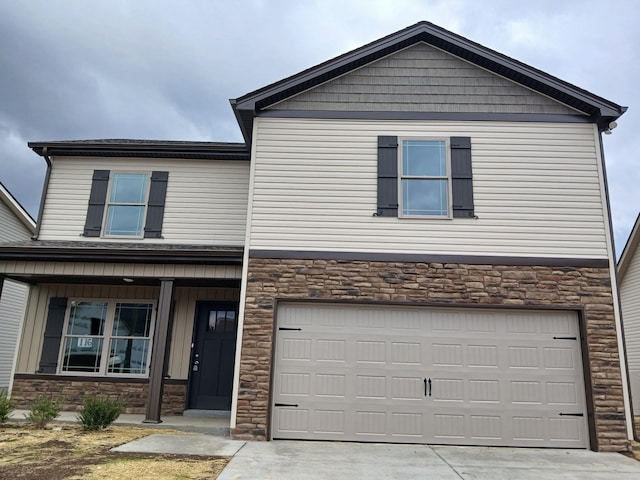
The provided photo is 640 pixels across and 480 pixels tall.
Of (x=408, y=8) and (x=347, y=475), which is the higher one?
(x=408, y=8)

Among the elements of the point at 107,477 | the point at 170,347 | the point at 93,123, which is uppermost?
the point at 93,123

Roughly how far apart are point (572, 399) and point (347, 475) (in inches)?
168

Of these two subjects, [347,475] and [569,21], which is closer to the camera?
[347,475]

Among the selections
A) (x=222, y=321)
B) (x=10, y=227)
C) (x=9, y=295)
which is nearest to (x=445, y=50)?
(x=222, y=321)

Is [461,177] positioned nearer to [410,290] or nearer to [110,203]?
[410,290]

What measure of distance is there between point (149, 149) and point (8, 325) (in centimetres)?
815

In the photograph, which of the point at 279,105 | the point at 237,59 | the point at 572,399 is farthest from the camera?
the point at 237,59

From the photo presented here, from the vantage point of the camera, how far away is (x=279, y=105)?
9.16 meters

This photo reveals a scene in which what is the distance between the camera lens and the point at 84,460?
5859 mm

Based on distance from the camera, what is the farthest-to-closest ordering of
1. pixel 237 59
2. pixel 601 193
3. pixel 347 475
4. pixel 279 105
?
pixel 237 59, pixel 279 105, pixel 601 193, pixel 347 475

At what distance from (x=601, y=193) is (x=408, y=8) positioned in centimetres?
4377

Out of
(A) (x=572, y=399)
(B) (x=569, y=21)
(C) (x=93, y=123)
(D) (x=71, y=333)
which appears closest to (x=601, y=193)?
(A) (x=572, y=399)

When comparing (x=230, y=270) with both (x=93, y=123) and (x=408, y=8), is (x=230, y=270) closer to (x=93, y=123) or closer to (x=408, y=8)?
(x=408, y=8)

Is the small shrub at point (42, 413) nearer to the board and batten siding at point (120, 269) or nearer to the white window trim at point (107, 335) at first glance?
the white window trim at point (107, 335)
